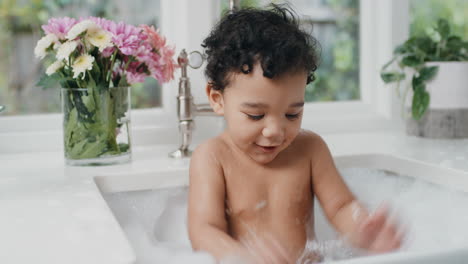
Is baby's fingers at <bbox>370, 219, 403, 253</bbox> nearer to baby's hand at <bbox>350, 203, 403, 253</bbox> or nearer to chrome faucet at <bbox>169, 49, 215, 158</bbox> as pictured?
baby's hand at <bbox>350, 203, 403, 253</bbox>

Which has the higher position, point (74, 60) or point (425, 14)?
point (425, 14)

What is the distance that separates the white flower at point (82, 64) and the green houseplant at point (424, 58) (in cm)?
91

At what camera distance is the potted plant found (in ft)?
5.32

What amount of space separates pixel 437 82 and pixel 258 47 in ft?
2.67

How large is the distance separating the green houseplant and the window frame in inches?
8.7

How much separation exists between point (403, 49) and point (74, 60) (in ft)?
3.18

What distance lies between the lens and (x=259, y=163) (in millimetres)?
1168

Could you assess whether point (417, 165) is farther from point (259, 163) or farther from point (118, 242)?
point (118, 242)

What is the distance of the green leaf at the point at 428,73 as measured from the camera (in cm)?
163

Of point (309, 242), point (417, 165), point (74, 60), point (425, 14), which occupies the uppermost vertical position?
point (425, 14)

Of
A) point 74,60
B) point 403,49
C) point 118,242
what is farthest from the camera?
point 403,49

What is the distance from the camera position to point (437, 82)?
1634 mm

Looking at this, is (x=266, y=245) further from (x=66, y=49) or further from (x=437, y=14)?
(x=437, y=14)

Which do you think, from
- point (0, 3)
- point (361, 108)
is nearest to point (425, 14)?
point (361, 108)
